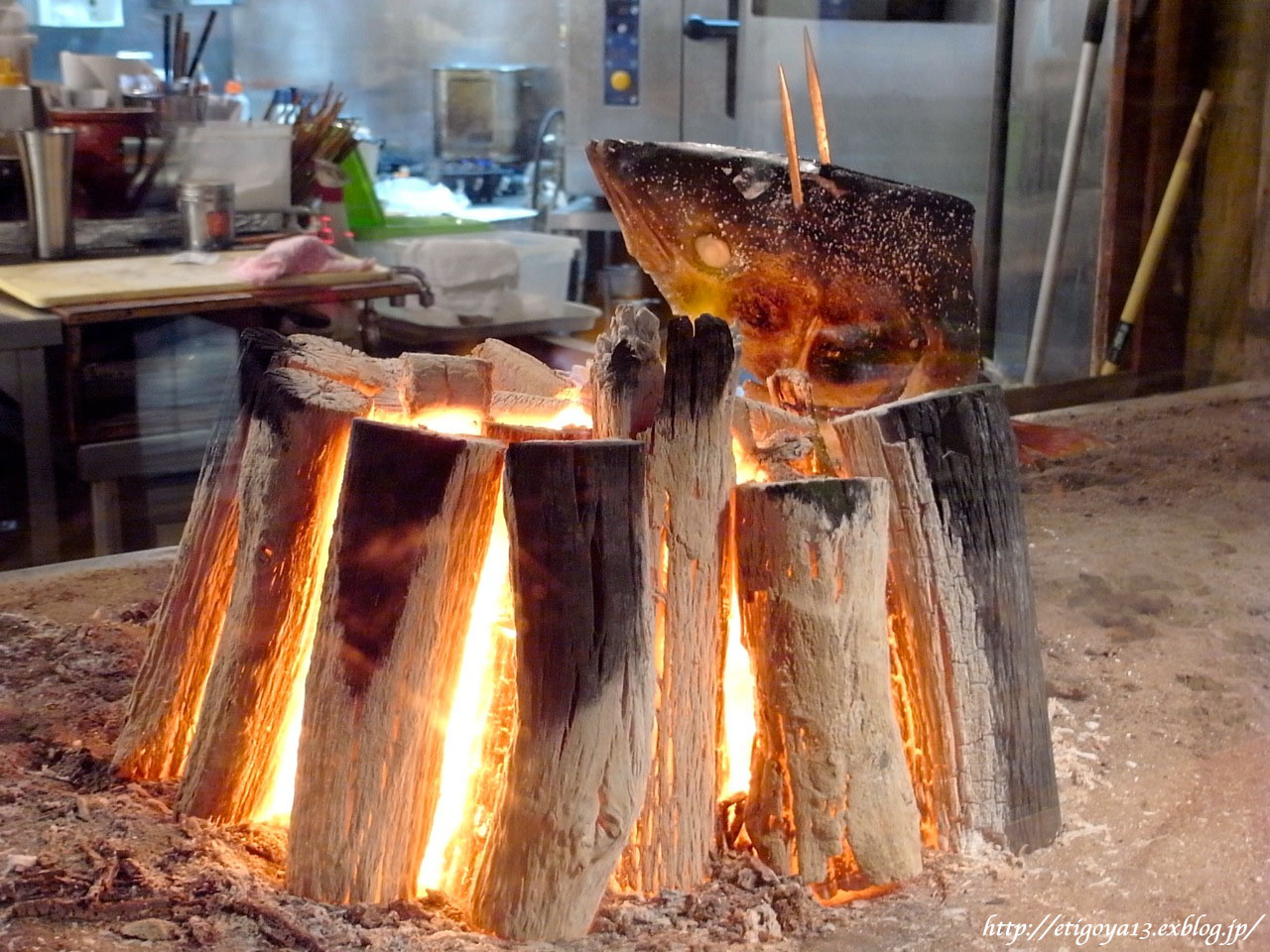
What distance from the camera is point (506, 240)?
290 cm

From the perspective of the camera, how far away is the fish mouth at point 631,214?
66.1 inches

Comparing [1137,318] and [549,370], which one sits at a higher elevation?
[549,370]

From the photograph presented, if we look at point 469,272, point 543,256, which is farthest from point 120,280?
point 543,256

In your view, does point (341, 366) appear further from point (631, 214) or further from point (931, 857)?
point (931, 857)

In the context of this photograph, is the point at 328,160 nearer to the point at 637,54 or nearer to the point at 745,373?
the point at 637,54

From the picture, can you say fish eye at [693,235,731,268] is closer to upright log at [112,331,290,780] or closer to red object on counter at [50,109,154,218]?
upright log at [112,331,290,780]

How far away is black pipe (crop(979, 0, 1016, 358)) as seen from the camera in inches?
145

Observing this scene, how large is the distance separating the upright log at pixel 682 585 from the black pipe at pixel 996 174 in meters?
2.48

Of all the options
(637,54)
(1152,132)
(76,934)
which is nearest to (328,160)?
(637,54)

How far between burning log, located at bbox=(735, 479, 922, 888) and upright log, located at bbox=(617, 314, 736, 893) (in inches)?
2.2

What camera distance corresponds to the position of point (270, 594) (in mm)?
Result: 1452

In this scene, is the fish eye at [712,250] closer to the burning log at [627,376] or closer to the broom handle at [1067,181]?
the burning log at [627,376]

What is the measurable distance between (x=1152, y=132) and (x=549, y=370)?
2.68 metres

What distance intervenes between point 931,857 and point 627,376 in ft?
2.00
